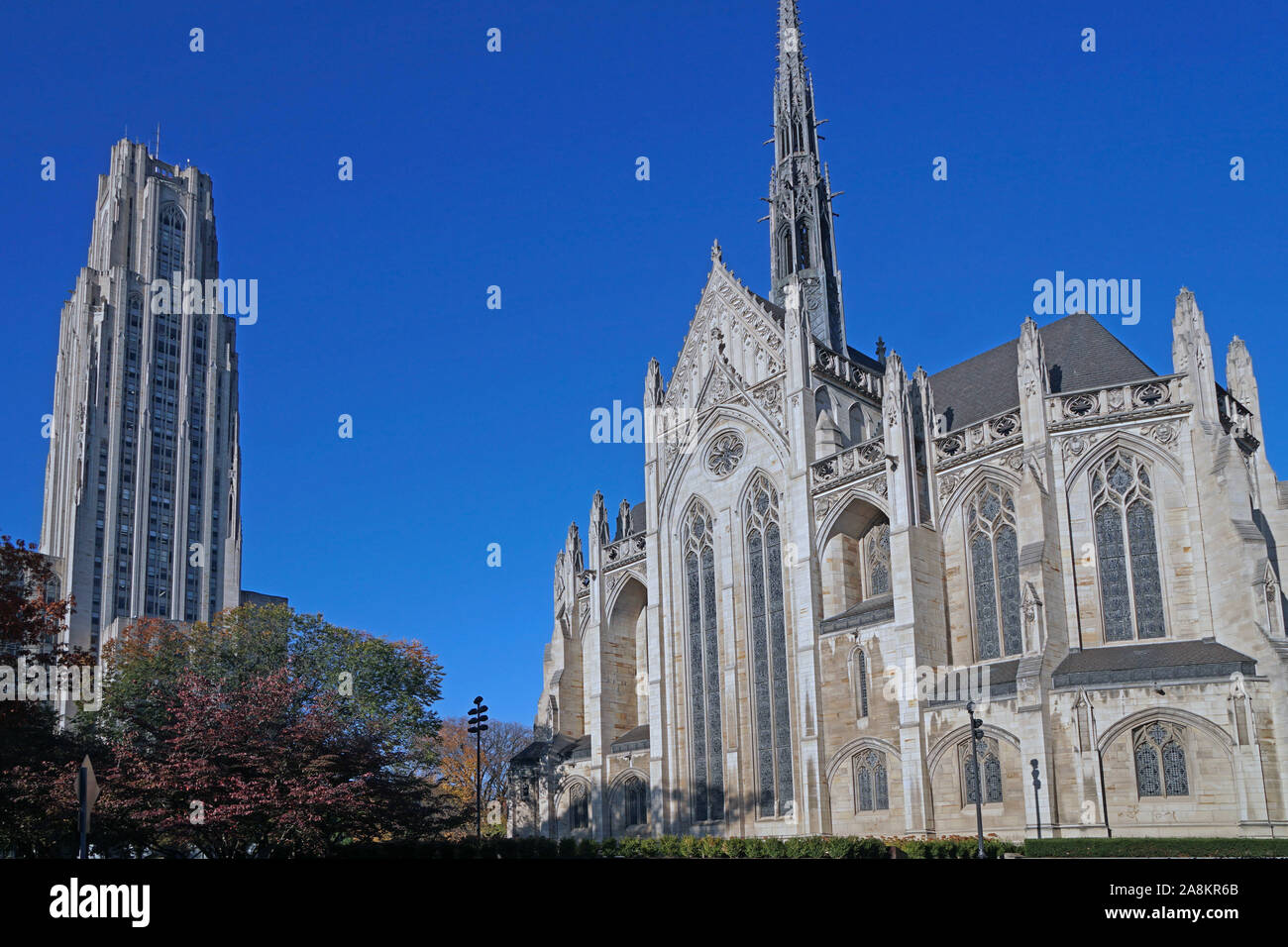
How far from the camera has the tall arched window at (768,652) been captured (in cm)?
4159

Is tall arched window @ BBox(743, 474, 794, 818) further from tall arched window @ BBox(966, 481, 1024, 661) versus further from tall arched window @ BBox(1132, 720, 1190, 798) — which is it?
tall arched window @ BBox(1132, 720, 1190, 798)

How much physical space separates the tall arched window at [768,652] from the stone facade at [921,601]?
0.11 m

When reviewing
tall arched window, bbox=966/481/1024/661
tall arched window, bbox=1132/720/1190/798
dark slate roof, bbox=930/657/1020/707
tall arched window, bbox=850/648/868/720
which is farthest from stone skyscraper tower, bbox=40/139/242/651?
tall arched window, bbox=1132/720/1190/798

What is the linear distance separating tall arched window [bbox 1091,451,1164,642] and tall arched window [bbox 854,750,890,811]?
27.9 ft

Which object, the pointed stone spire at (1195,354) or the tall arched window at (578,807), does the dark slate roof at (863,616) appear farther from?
the tall arched window at (578,807)

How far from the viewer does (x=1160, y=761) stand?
30453mm

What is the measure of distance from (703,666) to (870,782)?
9958mm

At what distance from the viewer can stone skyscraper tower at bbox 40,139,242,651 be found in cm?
10088

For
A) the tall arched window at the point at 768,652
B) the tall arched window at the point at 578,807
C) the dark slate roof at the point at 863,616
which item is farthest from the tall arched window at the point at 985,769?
the tall arched window at the point at 578,807
